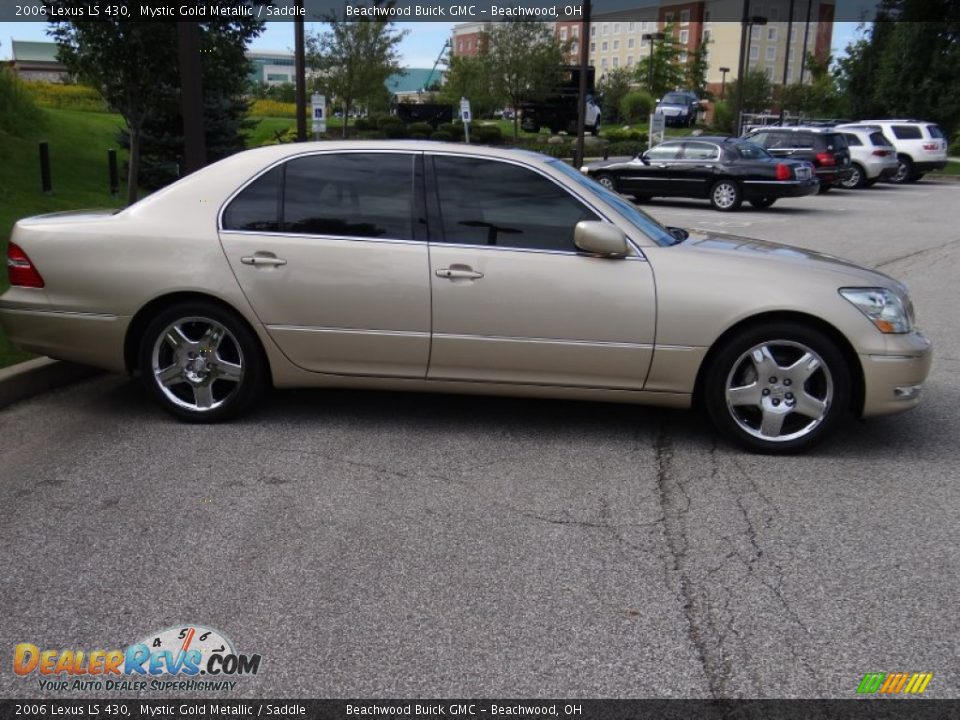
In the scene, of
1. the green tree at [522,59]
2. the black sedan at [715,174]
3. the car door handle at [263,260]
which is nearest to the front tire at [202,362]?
the car door handle at [263,260]

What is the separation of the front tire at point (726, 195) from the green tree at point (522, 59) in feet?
59.7

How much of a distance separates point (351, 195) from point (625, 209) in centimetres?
154

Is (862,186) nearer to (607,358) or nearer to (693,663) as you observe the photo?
(607,358)

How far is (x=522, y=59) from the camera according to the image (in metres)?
38.7

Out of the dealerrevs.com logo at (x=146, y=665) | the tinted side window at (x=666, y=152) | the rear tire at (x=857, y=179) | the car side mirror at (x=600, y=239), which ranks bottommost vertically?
the rear tire at (x=857, y=179)

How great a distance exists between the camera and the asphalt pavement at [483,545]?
3.19m

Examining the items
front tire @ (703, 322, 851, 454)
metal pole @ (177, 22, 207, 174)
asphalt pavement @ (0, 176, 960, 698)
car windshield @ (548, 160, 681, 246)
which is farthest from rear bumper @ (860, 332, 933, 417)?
metal pole @ (177, 22, 207, 174)

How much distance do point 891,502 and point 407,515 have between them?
2.25 meters

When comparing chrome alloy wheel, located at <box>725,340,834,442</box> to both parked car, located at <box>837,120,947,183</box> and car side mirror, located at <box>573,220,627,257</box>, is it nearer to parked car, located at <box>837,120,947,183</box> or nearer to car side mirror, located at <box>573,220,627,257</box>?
car side mirror, located at <box>573,220,627,257</box>

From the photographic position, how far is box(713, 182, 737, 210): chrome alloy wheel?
22125 mm

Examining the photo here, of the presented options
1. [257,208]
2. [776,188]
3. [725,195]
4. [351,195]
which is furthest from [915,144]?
[257,208]

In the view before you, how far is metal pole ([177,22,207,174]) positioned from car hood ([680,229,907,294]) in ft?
15.6

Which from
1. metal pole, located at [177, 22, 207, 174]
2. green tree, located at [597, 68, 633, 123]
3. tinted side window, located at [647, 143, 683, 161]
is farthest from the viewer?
green tree, located at [597, 68, 633, 123]

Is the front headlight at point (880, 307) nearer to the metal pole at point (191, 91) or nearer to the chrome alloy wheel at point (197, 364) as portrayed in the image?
the chrome alloy wheel at point (197, 364)
